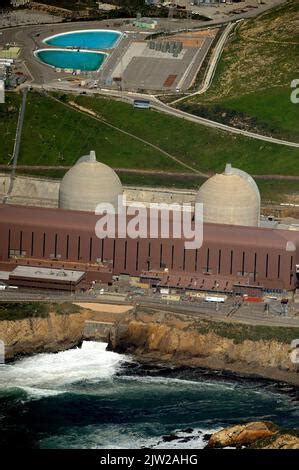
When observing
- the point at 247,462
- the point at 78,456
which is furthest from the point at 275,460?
the point at 78,456

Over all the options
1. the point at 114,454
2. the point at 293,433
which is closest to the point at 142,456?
the point at 114,454

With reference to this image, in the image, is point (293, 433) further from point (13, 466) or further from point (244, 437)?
point (13, 466)

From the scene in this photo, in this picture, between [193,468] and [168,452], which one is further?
[168,452]

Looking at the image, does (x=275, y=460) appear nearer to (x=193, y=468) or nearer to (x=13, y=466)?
(x=193, y=468)

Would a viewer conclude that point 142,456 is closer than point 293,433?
Yes

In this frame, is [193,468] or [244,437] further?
[244,437]
